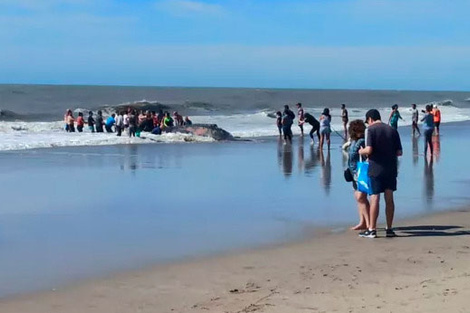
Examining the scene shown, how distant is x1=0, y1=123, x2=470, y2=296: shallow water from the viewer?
9.01m

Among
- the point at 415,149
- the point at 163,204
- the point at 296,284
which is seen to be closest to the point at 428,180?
the point at 163,204

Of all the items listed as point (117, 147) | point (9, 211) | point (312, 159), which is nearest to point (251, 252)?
point (9, 211)

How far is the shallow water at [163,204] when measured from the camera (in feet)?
29.6

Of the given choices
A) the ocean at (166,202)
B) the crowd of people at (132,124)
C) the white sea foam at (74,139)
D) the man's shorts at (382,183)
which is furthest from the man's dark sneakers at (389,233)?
the crowd of people at (132,124)

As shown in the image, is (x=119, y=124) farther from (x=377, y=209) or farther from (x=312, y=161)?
(x=377, y=209)

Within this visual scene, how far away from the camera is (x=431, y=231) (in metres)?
10.5

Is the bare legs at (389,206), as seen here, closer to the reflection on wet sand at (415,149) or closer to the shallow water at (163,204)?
the shallow water at (163,204)

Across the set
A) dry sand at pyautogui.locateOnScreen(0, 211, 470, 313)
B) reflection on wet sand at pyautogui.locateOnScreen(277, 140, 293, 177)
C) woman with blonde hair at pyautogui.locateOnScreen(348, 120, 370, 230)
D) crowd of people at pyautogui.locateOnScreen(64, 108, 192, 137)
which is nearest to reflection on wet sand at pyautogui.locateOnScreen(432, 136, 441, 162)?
reflection on wet sand at pyautogui.locateOnScreen(277, 140, 293, 177)

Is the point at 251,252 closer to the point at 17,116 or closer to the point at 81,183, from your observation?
the point at 81,183

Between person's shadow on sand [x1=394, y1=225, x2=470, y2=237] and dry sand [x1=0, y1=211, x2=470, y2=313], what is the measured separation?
0.60m

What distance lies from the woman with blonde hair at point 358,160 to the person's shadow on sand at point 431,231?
18.3 inches

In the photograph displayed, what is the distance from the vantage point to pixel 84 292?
24.2ft

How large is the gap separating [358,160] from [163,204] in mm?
3570

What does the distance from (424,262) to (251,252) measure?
1860 mm
